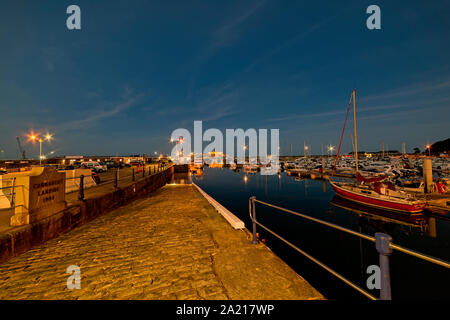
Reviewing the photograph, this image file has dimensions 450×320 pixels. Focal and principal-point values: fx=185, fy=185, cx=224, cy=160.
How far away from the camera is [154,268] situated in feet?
12.6

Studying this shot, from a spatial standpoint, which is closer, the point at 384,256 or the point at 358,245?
the point at 384,256

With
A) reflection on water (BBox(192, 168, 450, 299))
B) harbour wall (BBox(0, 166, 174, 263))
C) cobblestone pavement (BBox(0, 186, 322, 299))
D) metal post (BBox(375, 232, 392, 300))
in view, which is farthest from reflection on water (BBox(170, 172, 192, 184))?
metal post (BBox(375, 232, 392, 300))

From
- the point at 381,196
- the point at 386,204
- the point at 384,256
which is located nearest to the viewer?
the point at 384,256

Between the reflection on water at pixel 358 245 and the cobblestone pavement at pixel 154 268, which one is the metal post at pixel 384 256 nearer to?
the cobblestone pavement at pixel 154 268

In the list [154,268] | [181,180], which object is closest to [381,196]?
[154,268]

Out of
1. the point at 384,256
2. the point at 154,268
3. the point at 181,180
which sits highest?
the point at 384,256

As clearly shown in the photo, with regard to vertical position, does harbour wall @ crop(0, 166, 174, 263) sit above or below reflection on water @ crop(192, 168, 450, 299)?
above

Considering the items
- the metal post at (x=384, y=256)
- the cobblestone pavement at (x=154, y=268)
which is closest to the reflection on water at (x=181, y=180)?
the cobblestone pavement at (x=154, y=268)

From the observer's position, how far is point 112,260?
13.8 ft

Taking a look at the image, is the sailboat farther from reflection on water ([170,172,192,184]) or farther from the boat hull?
reflection on water ([170,172,192,184])

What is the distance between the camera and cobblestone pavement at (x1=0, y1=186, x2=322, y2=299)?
3088mm

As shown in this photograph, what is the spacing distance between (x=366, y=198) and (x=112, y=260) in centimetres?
2205

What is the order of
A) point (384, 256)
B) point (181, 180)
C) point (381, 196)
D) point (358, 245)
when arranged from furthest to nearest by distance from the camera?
point (181, 180) → point (381, 196) → point (358, 245) → point (384, 256)

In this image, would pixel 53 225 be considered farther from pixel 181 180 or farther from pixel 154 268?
pixel 181 180
